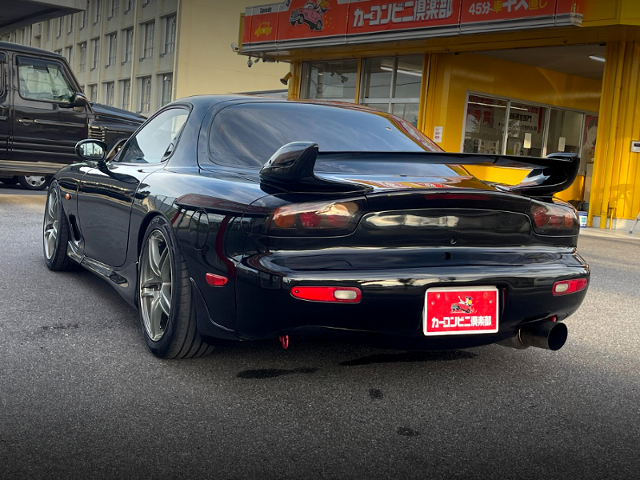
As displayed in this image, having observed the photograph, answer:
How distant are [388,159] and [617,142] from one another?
11344 millimetres

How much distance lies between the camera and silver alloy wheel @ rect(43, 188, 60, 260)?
5777mm

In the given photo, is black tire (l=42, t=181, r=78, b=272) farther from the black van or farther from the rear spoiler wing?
the black van

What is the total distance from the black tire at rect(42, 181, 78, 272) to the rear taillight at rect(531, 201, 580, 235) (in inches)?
136

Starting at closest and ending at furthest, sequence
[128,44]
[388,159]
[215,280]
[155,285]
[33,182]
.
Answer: [215,280], [388,159], [155,285], [33,182], [128,44]

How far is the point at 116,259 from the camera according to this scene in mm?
4434

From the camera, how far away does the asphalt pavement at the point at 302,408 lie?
A: 8.43ft

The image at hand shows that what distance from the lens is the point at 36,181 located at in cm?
1339

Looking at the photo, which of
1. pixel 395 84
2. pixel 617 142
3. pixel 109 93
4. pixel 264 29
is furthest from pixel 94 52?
pixel 617 142

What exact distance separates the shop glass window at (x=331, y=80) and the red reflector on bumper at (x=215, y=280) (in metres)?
15.9

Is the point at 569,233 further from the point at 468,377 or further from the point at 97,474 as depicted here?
the point at 97,474

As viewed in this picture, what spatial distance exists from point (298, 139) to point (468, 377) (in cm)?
144

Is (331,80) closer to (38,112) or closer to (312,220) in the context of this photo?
(38,112)

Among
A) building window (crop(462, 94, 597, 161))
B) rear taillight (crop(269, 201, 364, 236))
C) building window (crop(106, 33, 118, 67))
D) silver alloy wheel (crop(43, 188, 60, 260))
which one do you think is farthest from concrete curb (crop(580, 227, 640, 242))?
building window (crop(106, 33, 118, 67))

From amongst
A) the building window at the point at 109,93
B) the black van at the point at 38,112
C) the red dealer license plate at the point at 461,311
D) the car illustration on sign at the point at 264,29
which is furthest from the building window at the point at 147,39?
the red dealer license plate at the point at 461,311
